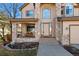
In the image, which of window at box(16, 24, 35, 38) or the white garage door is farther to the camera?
window at box(16, 24, 35, 38)

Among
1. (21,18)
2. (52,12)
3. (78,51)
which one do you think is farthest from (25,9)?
(78,51)

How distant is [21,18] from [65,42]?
3.75 m

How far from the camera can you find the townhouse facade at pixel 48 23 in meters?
13.6

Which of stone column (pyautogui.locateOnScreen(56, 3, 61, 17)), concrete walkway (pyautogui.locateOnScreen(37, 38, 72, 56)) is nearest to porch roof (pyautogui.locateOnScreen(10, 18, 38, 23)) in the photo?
stone column (pyautogui.locateOnScreen(56, 3, 61, 17))

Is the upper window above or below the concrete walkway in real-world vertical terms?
above

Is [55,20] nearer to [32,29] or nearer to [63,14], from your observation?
[63,14]

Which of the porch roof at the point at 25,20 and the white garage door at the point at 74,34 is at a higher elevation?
the porch roof at the point at 25,20

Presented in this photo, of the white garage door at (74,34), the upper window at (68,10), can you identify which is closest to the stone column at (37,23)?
the upper window at (68,10)

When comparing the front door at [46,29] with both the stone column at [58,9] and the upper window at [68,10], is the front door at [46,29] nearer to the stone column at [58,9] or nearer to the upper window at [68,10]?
the stone column at [58,9]

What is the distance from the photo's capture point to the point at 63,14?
14.7m

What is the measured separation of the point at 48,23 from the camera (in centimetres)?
1552

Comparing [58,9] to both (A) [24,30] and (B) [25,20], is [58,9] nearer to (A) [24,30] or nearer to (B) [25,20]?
(B) [25,20]

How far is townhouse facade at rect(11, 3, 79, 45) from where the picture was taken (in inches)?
535

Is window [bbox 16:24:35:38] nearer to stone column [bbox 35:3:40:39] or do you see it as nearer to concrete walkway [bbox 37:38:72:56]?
stone column [bbox 35:3:40:39]
